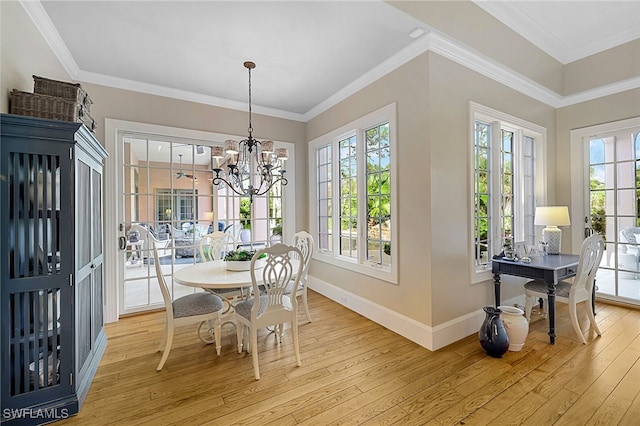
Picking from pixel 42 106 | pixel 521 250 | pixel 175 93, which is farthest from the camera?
pixel 175 93

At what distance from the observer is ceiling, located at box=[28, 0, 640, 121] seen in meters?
2.34

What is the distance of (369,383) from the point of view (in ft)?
7.06

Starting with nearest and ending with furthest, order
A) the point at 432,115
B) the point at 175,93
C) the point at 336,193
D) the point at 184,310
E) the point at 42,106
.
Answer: the point at 42,106 < the point at 184,310 < the point at 432,115 < the point at 175,93 < the point at 336,193

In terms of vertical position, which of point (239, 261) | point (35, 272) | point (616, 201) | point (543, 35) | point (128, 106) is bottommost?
point (239, 261)

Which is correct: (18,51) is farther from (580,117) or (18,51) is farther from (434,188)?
(580,117)

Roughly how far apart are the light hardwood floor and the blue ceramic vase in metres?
0.08

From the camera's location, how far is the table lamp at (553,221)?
10.6 ft

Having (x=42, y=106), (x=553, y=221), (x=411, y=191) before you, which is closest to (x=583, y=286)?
(x=553, y=221)

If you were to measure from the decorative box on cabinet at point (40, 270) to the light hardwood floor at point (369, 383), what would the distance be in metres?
0.30

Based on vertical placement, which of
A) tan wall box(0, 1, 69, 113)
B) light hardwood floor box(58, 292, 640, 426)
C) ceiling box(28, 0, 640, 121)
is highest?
ceiling box(28, 0, 640, 121)

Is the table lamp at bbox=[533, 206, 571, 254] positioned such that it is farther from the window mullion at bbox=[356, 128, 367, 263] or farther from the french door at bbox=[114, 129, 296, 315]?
the french door at bbox=[114, 129, 296, 315]

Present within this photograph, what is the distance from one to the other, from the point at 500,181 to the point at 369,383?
2.67m

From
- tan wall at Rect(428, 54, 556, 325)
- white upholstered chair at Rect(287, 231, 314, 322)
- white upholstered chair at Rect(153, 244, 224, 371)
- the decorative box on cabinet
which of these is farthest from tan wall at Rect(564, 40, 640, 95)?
the decorative box on cabinet

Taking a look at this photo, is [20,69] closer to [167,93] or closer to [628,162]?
[167,93]
